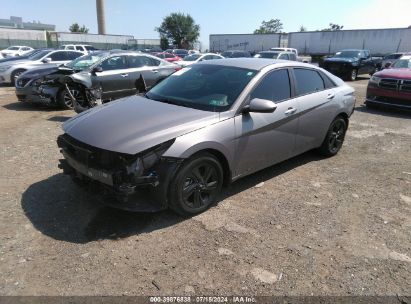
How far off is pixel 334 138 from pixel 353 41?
30378 millimetres

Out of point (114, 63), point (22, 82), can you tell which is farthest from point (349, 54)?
point (22, 82)

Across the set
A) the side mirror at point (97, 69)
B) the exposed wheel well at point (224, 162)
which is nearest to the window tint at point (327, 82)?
the exposed wheel well at point (224, 162)

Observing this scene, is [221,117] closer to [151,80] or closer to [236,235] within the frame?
[236,235]

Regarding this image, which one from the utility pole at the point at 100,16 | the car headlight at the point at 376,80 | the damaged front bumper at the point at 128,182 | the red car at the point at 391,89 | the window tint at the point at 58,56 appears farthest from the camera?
the utility pole at the point at 100,16

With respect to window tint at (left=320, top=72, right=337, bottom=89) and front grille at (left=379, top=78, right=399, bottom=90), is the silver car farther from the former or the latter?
front grille at (left=379, top=78, right=399, bottom=90)

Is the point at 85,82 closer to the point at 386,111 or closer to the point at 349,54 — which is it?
the point at 386,111

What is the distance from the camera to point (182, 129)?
365 centimetres

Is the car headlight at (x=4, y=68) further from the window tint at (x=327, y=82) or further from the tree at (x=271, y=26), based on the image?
the tree at (x=271, y=26)

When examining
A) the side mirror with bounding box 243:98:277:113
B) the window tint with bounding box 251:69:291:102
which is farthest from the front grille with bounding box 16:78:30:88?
the side mirror with bounding box 243:98:277:113

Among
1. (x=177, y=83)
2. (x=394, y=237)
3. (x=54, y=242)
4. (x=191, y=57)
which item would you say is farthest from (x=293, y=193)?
(x=191, y=57)

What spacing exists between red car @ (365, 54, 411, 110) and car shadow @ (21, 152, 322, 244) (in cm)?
755

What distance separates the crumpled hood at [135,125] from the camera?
344cm

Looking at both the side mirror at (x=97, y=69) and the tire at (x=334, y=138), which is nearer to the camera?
the tire at (x=334, y=138)

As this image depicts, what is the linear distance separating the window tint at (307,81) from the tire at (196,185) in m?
1.94
